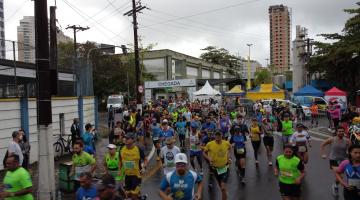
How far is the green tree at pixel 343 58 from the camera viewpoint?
44031 mm

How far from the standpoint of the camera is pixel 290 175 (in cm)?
816

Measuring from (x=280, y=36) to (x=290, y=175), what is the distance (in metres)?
128

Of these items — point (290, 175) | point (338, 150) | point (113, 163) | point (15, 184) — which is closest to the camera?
point (15, 184)

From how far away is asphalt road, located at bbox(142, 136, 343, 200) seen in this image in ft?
34.9

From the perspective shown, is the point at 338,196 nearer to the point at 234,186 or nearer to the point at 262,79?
the point at 234,186

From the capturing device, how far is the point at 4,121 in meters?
15.3

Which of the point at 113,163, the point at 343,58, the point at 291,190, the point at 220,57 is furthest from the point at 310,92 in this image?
the point at 220,57

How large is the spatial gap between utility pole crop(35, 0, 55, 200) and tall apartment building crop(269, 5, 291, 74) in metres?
99.7

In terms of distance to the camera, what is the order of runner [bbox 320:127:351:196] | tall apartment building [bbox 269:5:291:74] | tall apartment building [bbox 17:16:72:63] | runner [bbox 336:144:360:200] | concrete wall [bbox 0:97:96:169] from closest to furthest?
1. runner [bbox 336:144:360:200]
2. runner [bbox 320:127:351:196]
3. concrete wall [bbox 0:97:96:169]
4. tall apartment building [bbox 17:16:72:63]
5. tall apartment building [bbox 269:5:291:74]

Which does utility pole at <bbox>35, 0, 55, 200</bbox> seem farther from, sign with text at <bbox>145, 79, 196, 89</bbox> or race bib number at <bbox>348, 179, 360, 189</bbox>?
sign with text at <bbox>145, 79, 196, 89</bbox>

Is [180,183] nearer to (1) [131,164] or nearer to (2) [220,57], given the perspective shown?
(1) [131,164]

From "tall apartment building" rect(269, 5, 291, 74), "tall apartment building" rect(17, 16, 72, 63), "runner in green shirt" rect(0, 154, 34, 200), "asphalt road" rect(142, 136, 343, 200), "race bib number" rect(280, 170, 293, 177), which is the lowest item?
"asphalt road" rect(142, 136, 343, 200)

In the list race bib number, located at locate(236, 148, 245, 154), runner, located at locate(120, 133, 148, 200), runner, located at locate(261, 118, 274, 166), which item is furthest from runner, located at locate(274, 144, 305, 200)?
runner, located at locate(261, 118, 274, 166)

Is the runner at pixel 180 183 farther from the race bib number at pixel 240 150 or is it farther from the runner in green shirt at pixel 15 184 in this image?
the race bib number at pixel 240 150
